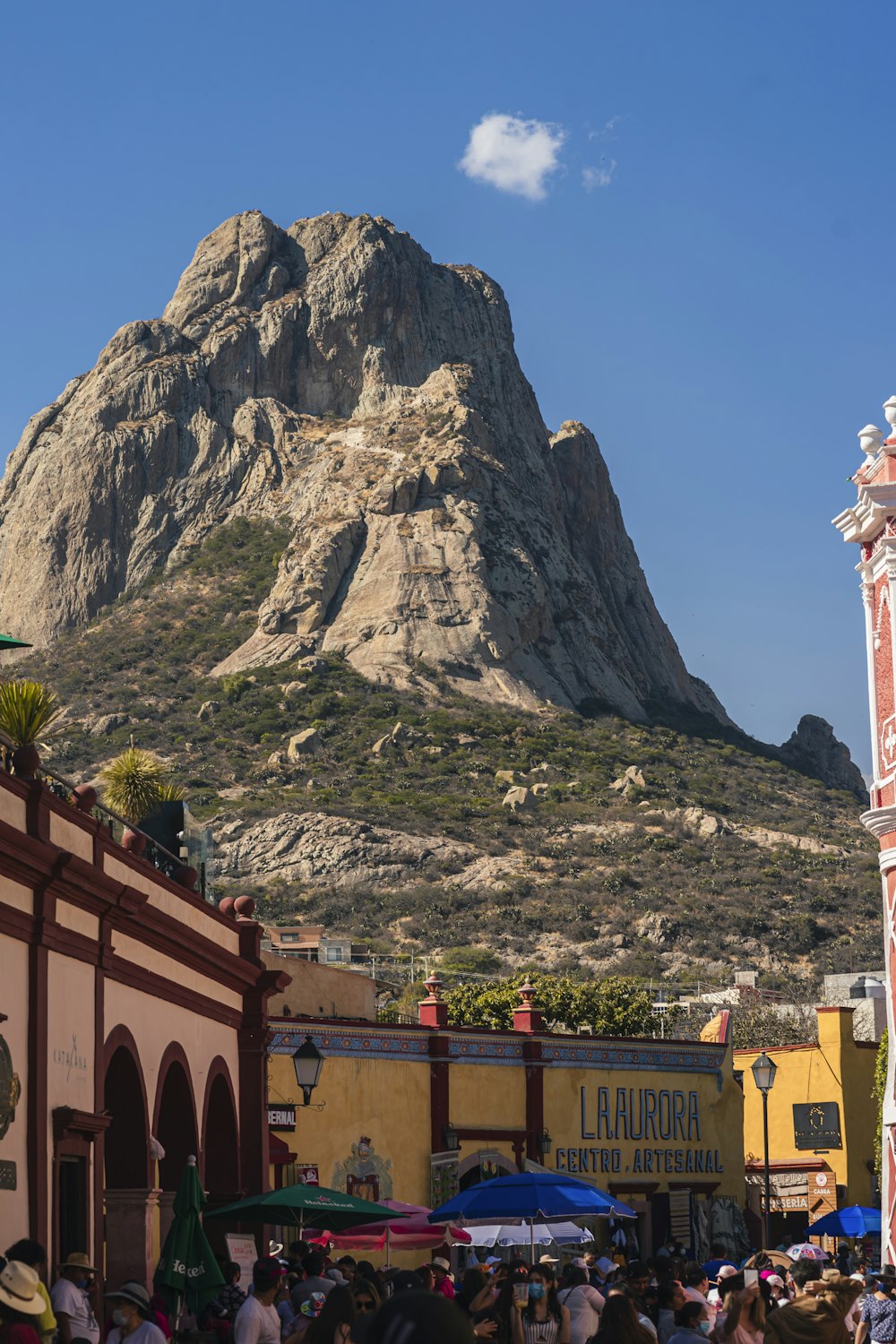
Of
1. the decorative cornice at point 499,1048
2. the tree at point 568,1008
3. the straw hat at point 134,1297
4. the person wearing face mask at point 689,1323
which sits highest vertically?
the tree at point 568,1008

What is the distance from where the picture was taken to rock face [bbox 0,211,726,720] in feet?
373

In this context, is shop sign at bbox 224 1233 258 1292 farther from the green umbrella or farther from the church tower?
the church tower

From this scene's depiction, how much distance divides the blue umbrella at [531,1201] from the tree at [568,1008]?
36.5 metres

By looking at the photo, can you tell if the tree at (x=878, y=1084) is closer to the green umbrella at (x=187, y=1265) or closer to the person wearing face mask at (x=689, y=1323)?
the green umbrella at (x=187, y=1265)

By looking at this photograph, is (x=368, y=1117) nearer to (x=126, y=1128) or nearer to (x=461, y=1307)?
(x=126, y=1128)

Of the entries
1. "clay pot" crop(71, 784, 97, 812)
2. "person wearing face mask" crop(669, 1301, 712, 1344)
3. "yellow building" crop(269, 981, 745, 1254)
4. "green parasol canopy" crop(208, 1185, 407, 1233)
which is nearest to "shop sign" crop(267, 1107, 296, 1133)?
"yellow building" crop(269, 981, 745, 1254)

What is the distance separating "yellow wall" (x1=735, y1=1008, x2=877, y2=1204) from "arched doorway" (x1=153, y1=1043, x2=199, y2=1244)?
843 inches

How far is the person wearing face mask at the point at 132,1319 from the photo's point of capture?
10.8 m

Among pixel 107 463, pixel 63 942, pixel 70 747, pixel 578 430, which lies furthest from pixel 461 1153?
pixel 578 430

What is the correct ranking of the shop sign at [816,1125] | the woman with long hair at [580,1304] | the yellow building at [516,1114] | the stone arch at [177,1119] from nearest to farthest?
1. the woman with long hair at [580,1304]
2. the stone arch at [177,1119]
3. the yellow building at [516,1114]
4. the shop sign at [816,1125]

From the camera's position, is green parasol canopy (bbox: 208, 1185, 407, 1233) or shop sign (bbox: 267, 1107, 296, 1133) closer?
green parasol canopy (bbox: 208, 1185, 407, 1233)

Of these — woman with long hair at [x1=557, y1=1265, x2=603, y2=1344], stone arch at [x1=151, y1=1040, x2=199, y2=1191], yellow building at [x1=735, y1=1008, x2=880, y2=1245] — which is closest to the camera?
woman with long hair at [x1=557, y1=1265, x2=603, y2=1344]

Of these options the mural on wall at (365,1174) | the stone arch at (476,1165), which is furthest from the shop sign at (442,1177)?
the mural on wall at (365,1174)

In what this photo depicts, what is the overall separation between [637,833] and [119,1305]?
3346 inches
